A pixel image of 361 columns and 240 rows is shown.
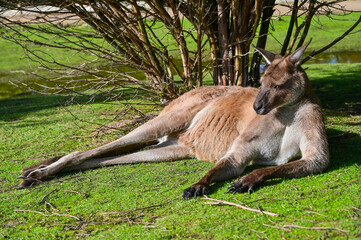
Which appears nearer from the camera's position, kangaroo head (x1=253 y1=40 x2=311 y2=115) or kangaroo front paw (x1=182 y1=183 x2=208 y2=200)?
kangaroo front paw (x1=182 y1=183 x2=208 y2=200)

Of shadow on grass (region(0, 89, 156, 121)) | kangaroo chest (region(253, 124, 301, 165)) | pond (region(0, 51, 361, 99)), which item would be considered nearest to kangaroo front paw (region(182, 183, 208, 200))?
kangaroo chest (region(253, 124, 301, 165))

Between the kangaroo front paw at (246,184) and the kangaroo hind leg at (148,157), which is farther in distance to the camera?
the kangaroo hind leg at (148,157)

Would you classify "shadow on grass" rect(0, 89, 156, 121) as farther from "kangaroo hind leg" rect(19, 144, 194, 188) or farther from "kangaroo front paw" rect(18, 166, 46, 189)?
"kangaroo front paw" rect(18, 166, 46, 189)

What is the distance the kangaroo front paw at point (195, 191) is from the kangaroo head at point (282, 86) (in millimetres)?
869

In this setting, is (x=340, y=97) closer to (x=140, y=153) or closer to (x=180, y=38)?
(x=180, y=38)

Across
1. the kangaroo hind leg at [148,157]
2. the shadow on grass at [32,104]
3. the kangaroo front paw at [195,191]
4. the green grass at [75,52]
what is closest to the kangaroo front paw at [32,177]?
the kangaroo hind leg at [148,157]

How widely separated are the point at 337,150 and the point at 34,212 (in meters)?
2.93

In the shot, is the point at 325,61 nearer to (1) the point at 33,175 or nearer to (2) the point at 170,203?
(1) the point at 33,175

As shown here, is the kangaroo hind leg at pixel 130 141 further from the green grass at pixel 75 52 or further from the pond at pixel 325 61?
the green grass at pixel 75 52

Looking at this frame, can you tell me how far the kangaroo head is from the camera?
409 centimetres

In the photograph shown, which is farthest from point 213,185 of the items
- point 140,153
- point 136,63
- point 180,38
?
point 136,63

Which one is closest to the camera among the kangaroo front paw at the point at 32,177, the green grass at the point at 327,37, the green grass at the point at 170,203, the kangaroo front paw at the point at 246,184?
the green grass at the point at 170,203

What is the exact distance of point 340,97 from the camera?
24.4 ft

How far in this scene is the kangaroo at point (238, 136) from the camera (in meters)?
3.92
